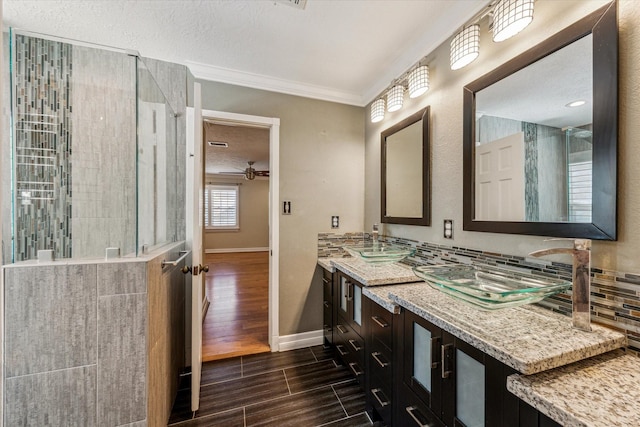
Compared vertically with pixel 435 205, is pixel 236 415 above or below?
below

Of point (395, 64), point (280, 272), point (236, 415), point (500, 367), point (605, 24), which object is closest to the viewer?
point (500, 367)

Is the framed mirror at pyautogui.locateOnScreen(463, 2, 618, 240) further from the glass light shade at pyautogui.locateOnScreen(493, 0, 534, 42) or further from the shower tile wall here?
the shower tile wall

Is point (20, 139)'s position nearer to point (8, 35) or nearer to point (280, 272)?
point (8, 35)

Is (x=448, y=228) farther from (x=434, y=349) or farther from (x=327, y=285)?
(x=327, y=285)

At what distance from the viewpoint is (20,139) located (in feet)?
4.25

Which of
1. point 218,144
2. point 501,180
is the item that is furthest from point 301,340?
point 218,144

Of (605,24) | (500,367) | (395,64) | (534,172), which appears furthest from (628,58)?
(395,64)

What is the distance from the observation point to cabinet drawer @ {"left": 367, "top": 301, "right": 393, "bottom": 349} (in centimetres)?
146

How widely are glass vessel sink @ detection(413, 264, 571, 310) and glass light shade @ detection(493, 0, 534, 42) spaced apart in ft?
3.77

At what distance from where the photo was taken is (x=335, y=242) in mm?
2670

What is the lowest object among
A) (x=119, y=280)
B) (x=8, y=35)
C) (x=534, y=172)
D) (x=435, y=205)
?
(x=119, y=280)

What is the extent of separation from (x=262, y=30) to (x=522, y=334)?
86.3 inches

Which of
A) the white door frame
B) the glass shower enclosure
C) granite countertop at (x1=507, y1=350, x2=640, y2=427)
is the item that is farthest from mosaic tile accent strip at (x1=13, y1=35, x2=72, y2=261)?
granite countertop at (x1=507, y1=350, x2=640, y2=427)

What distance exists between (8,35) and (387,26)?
2.03 m
